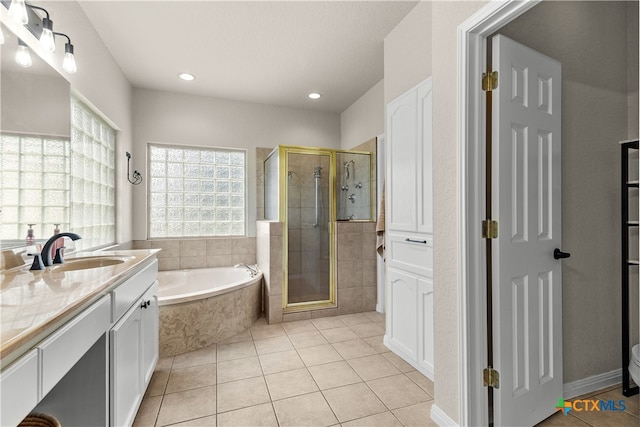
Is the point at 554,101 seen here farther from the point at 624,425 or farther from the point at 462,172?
the point at 624,425

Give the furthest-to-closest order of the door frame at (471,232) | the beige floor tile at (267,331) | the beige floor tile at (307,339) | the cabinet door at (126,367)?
the beige floor tile at (267,331) < the beige floor tile at (307,339) < the door frame at (471,232) < the cabinet door at (126,367)

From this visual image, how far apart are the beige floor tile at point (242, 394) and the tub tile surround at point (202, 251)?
2.02m

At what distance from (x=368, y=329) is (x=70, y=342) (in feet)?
8.24

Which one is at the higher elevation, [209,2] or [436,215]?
[209,2]

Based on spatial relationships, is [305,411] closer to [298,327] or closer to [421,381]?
[421,381]

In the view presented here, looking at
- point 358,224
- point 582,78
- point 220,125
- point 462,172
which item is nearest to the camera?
point 462,172

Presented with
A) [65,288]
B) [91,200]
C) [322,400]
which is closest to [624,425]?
[322,400]

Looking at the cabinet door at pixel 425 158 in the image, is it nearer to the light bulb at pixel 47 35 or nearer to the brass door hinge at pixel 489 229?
the brass door hinge at pixel 489 229

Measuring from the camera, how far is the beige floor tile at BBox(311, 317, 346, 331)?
306 cm

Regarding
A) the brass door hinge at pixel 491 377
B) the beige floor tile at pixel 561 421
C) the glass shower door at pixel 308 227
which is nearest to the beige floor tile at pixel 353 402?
the brass door hinge at pixel 491 377

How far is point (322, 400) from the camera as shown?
1826 mm

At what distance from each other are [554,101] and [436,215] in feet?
2.95

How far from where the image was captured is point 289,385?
1.99 meters

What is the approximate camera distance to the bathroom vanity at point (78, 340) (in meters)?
0.70
